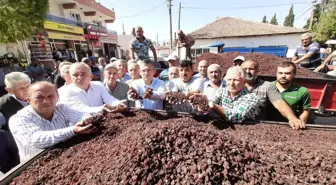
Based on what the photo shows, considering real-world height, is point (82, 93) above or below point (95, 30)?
below

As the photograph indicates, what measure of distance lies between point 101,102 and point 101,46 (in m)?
21.5

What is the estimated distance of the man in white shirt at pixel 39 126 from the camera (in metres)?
1.49

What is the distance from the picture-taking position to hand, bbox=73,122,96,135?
1547 millimetres

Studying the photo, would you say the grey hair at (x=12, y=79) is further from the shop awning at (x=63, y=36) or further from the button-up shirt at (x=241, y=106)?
the shop awning at (x=63, y=36)

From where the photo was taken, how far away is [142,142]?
1.19 m

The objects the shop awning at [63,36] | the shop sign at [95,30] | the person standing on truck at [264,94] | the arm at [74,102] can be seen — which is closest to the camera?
the arm at [74,102]

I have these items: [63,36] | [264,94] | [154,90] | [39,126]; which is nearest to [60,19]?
[63,36]

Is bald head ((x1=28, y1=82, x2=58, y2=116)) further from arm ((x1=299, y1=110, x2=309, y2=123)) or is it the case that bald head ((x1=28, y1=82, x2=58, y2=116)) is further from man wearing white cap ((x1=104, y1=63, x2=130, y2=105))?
arm ((x1=299, y1=110, x2=309, y2=123))

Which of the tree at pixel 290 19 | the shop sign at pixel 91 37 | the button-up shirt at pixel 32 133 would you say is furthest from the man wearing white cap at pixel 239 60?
the tree at pixel 290 19

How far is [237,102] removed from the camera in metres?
1.96

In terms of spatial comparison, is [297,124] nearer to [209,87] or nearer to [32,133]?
[209,87]

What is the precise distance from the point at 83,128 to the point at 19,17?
9.17m

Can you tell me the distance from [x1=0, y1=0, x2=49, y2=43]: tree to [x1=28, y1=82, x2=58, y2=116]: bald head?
838 centimetres

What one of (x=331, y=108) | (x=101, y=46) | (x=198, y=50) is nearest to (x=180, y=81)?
(x=331, y=108)
